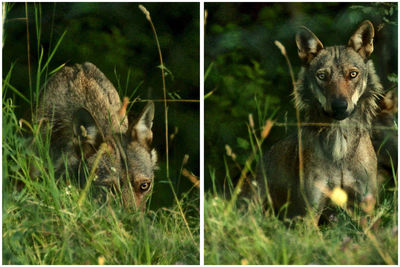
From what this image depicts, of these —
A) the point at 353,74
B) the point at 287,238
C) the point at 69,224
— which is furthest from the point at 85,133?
the point at 353,74

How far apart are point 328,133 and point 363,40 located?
0.82m

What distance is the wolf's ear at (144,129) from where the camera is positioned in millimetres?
6590

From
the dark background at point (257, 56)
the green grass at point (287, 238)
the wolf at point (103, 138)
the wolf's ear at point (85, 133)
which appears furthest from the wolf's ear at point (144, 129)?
the green grass at point (287, 238)

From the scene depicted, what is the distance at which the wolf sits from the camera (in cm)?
653

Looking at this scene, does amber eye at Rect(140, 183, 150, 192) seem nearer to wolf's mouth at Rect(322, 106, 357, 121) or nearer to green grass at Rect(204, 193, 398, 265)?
green grass at Rect(204, 193, 398, 265)

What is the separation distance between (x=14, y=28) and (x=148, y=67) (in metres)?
1.17

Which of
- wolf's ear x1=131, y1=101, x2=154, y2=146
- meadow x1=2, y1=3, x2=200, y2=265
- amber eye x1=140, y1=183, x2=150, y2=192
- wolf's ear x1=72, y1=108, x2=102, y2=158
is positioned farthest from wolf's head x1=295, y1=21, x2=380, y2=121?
wolf's ear x1=72, y1=108, x2=102, y2=158

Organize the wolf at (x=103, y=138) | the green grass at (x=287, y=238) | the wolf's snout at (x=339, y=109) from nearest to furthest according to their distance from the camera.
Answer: the green grass at (x=287, y=238) → the wolf's snout at (x=339, y=109) → the wolf at (x=103, y=138)

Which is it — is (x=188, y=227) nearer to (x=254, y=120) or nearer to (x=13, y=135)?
(x=254, y=120)

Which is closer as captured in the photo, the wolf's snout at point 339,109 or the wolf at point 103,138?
the wolf's snout at point 339,109

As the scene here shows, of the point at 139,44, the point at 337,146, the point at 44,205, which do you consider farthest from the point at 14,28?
the point at 337,146

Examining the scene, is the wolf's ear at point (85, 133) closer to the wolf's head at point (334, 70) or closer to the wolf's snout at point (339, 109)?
the wolf's head at point (334, 70)

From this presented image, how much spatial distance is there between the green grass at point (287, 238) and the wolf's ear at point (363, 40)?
1262 mm

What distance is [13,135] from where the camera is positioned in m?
6.50
